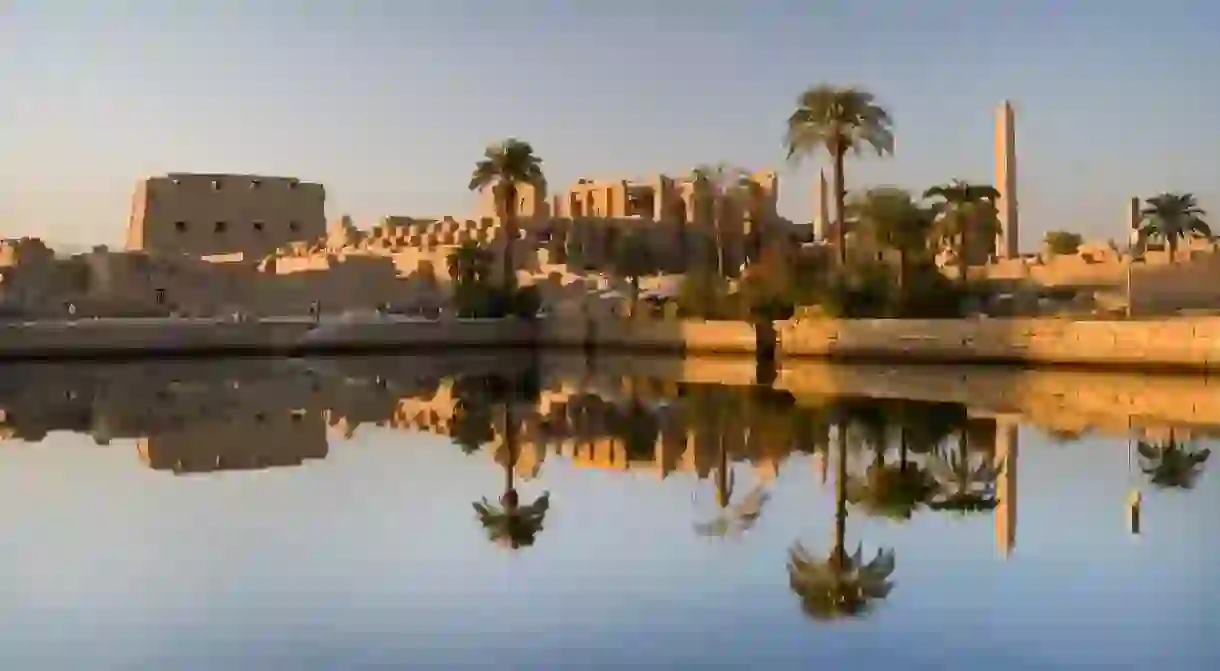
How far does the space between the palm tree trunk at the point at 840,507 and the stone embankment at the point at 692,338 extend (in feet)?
39.0

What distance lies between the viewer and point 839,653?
229 inches

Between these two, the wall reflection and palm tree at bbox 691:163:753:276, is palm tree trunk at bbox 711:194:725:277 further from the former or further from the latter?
Answer: the wall reflection

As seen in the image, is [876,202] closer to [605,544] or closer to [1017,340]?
[1017,340]

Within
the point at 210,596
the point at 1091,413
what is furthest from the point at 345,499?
the point at 1091,413

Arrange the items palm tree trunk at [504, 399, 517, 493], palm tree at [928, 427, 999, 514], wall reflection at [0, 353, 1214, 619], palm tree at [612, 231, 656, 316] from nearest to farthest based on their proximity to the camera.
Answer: wall reflection at [0, 353, 1214, 619] → palm tree at [928, 427, 999, 514] → palm tree trunk at [504, 399, 517, 493] → palm tree at [612, 231, 656, 316]

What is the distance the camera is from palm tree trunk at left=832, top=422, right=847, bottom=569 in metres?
7.90

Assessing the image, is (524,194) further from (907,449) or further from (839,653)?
(839,653)

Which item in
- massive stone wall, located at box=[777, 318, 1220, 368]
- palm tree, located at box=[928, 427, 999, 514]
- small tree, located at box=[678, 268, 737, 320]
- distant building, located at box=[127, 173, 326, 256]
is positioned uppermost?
distant building, located at box=[127, 173, 326, 256]

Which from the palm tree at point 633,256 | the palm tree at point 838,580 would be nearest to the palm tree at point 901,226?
the palm tree at point 633,256

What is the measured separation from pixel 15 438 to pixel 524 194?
1882 inches

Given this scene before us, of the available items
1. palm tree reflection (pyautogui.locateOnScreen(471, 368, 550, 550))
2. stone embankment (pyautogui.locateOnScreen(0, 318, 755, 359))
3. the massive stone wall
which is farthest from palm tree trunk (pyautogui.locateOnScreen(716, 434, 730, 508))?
stone embankment (pyautogui.locateOnScreen(0, 318, 755, 359))

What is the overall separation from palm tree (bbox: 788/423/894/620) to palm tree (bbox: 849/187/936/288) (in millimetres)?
23470

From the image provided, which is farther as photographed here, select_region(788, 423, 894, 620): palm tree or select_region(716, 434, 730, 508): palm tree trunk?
select_region(716, 434, 730, 508): palm tree trunk

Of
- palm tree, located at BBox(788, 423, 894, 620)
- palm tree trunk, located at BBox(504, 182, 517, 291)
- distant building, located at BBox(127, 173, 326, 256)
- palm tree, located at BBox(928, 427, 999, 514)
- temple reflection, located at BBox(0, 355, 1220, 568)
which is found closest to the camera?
palm tree, located at BBox(788, 423, 894, 620)
